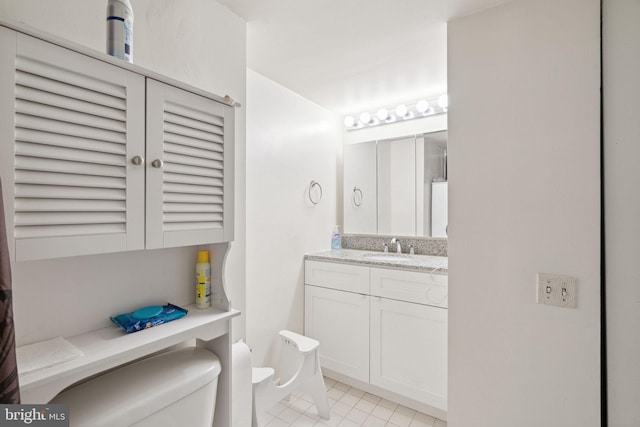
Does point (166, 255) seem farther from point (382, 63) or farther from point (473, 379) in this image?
point (382, 63)

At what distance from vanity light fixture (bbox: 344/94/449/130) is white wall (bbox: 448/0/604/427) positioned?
88cm

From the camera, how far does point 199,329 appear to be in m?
1.01

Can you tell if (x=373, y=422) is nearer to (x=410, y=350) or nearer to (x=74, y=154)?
(x=410, y=350)

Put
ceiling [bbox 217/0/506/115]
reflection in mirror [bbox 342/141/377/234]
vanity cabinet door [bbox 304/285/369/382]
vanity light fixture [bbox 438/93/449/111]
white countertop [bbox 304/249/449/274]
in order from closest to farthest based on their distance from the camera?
ceiling [bbox 217/0/506/115], white countertop [bbox 304/249/449/274], vanity cabinet door [bbox 304/285/369/382], vanity light fixture [bbox 438/93/449/111], reflection in mirror [bbox 342/141/377/234]

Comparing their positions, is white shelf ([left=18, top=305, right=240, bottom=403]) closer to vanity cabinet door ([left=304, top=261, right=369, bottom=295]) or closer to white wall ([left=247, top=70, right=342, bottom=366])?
white wall ([left=247, top=70, right=342, bottom=366])

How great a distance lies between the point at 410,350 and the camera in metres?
1.99

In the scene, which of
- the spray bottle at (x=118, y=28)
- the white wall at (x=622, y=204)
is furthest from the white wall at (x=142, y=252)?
the white wall at (x=622, y=204)

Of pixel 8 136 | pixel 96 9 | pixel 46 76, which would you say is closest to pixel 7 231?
pixel 8 136

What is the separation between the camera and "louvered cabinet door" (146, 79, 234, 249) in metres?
0.91

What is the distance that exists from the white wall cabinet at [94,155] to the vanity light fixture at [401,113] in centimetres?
189

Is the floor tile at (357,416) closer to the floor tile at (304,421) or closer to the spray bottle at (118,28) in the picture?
the floor tile at (304,421)

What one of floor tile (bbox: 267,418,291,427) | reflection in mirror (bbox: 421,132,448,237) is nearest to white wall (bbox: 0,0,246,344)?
floor tile (bbox: 267,418,291,427)

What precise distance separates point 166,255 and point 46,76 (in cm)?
65

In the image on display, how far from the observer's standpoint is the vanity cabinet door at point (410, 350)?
1.88 meters
